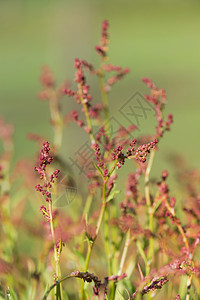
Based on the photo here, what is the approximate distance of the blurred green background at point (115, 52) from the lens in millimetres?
4605

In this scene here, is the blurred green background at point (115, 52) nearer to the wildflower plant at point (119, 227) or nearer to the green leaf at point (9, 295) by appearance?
the wildflower plant at point (119, 227)

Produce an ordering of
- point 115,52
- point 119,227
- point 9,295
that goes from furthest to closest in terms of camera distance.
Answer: point 115,52
point 119,227
point 9,295

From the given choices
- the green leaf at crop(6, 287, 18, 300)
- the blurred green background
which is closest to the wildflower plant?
the green leaf at crop(6, 287, 18, 300)

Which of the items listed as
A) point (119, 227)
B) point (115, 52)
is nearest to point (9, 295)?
point (119, 227)

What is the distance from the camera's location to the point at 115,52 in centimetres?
1330

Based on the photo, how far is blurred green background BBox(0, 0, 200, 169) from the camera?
461 cm

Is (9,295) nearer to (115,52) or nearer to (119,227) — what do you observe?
(119,227)

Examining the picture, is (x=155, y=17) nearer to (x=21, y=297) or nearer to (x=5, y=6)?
(x=5, y=6)

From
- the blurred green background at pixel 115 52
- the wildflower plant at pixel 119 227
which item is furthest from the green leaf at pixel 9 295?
the blurred green background at pixel 115 52

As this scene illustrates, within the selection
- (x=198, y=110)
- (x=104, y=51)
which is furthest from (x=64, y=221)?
(x=198, y=110)

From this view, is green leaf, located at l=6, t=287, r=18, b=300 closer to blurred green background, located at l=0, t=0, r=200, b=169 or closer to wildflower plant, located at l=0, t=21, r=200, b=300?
wildflower plant, located at l=0, t=21, r=200, b=300

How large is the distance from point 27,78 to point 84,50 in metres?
8.97

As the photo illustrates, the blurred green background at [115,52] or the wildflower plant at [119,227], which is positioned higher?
the blurred green background at [115,52]

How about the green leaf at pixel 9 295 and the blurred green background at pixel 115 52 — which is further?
the blurred green background at pixel 115 52
